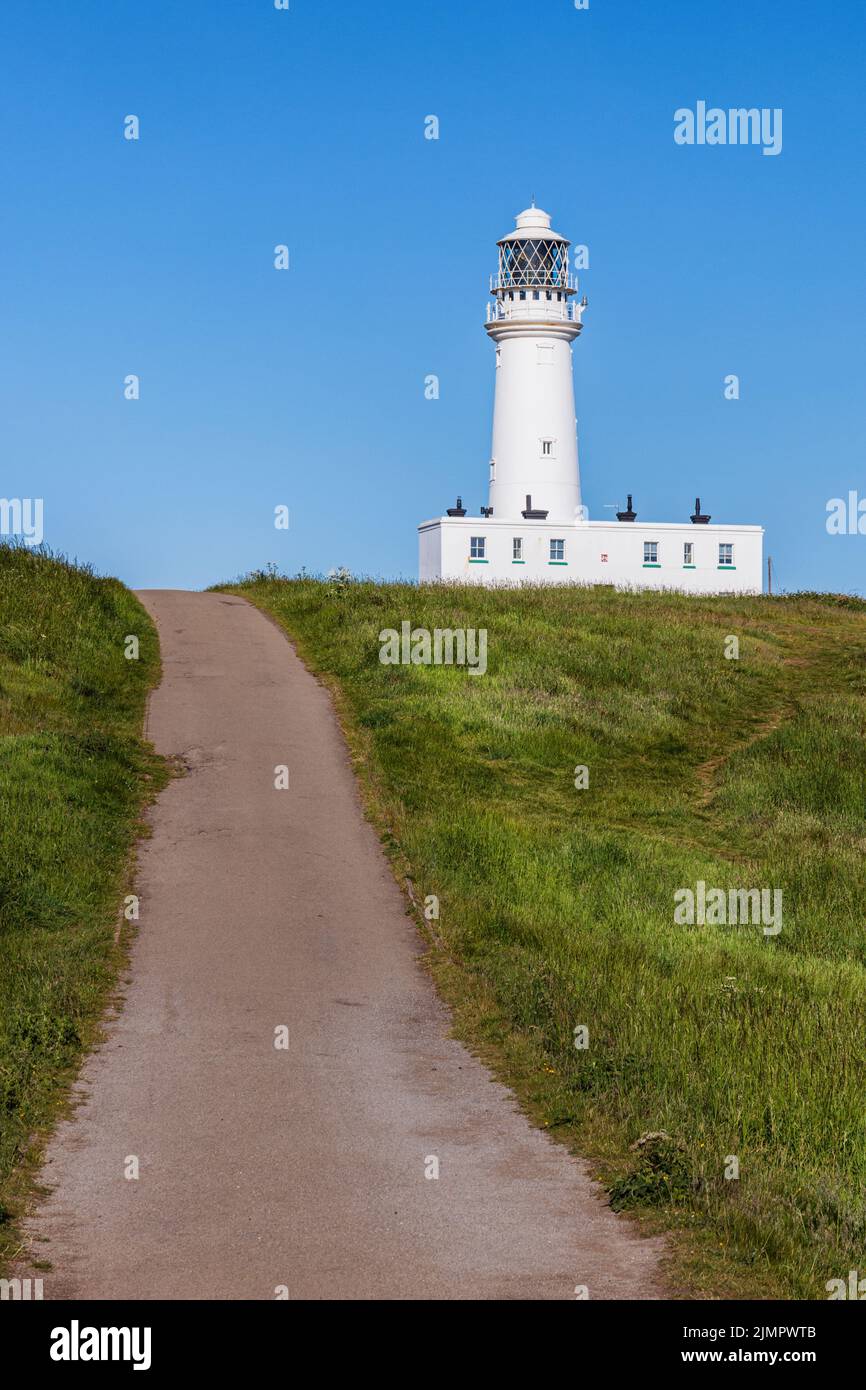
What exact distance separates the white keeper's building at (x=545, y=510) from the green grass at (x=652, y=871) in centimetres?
1671

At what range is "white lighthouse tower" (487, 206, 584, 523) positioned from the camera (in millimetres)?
63406

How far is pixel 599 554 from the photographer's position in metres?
61.2

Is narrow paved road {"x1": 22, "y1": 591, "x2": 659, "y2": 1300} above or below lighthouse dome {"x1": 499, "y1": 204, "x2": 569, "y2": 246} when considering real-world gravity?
below

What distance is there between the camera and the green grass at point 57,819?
39.3ft

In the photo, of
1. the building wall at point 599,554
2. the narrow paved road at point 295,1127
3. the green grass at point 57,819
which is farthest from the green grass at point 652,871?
the building wall at point 599,554

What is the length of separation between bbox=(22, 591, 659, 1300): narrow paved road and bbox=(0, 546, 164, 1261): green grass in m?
0.35

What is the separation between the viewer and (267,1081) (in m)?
11.9

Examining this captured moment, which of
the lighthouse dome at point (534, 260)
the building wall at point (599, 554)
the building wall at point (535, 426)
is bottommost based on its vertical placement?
the building wall at point (599, 554)

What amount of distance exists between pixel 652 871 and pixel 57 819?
764cm

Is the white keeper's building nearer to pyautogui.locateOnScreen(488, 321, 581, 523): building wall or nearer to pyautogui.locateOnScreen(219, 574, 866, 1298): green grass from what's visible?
pyautogui.locateOnScreen(488, 321, 581, 523): building wall

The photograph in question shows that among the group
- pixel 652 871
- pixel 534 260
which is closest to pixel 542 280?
pixel 534 260

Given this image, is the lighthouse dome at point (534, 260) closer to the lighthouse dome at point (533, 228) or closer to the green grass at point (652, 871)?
the lighthouse dome at point (533, 228)

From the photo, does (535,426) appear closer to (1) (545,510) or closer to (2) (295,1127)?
(1) (545,510)

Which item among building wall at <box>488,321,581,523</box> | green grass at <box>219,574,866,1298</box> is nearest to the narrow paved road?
green grass at <box>219,574,866,1298</box>
